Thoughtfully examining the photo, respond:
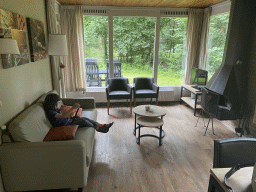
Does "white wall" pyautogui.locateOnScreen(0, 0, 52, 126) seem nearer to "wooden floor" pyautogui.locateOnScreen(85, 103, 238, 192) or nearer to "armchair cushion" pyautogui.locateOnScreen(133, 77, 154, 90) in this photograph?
"wooden floor" pyautogui.locateOnScreen(85, 103, 238, 192)

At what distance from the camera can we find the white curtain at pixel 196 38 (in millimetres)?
4930

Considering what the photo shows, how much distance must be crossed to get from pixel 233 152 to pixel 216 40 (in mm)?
3818

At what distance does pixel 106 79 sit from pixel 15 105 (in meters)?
3.23

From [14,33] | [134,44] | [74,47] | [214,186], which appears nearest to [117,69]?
[134,44]

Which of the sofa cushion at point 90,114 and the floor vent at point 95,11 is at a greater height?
the floor vent at point 95,11

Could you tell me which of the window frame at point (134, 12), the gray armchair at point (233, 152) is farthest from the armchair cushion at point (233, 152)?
the window frame at point (134, 12)

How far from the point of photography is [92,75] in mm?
5297

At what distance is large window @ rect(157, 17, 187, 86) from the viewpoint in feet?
16.9

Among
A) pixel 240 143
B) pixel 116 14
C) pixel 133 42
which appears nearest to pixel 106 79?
pixel 133 42

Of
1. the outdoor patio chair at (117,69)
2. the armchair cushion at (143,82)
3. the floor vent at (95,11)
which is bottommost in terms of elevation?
the armchair cushion at (143,82)

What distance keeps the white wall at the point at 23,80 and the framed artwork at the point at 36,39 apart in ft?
0.31

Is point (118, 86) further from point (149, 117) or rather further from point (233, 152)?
point (233, 152)

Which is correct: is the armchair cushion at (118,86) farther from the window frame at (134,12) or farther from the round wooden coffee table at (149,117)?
the round wooden coffee table at (149,117)

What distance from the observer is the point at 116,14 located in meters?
4.86
